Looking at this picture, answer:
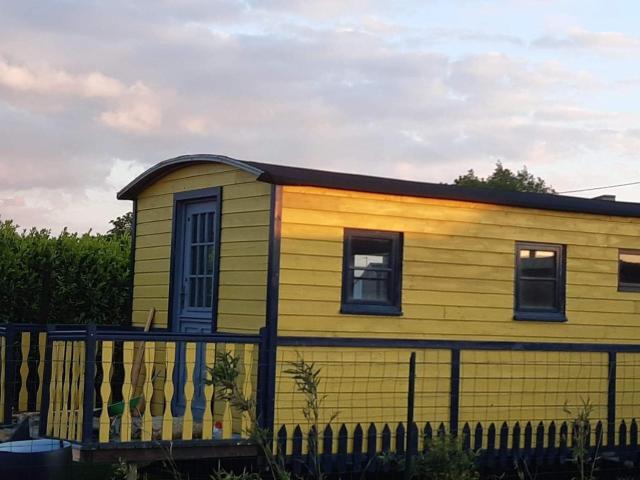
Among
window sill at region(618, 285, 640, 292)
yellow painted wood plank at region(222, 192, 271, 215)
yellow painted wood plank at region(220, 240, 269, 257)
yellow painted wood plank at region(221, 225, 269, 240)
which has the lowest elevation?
window sill at region(618, 285, 640, 292)

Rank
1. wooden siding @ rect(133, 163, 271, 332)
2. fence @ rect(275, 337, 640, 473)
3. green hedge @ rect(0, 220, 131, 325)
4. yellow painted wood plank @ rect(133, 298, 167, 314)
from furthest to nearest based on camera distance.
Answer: green hedge @ rect(0, 220, 131, 325)
yellow painted wood plank @ rect(133, 298, 167, 314)
wooden siding @ rect(133, 163, 271, 332)
fence @ rect(275, 337, 640, 473)

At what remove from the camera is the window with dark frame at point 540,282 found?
39.5 ft

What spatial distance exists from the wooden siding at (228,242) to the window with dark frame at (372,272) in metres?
0.88

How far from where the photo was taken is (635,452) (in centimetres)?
1212

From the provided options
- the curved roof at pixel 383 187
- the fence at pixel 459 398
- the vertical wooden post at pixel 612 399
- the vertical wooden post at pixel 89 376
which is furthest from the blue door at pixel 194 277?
the vertical wooden post at pixel 612 399

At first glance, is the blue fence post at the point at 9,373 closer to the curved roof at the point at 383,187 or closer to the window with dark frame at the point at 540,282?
the curved roof at the point at 383,187

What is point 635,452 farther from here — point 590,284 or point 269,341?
point 269,341

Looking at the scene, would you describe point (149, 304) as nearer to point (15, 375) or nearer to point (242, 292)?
point (15, 375)

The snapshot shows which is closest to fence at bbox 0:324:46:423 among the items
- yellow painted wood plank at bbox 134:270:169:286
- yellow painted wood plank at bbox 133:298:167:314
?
yellow painted wood plank at bbox 133:298:167:314

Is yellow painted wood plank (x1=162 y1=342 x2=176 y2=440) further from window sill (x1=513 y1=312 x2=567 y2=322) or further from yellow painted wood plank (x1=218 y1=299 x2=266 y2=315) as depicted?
window sill (x1=513 y1=312 x2=567 y2=322)

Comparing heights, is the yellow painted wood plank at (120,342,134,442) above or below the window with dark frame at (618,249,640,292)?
below

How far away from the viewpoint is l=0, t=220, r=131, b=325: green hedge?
14.4 meters

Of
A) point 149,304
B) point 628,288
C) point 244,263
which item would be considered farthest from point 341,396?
point 628,288

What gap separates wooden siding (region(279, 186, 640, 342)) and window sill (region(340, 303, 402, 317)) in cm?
5
